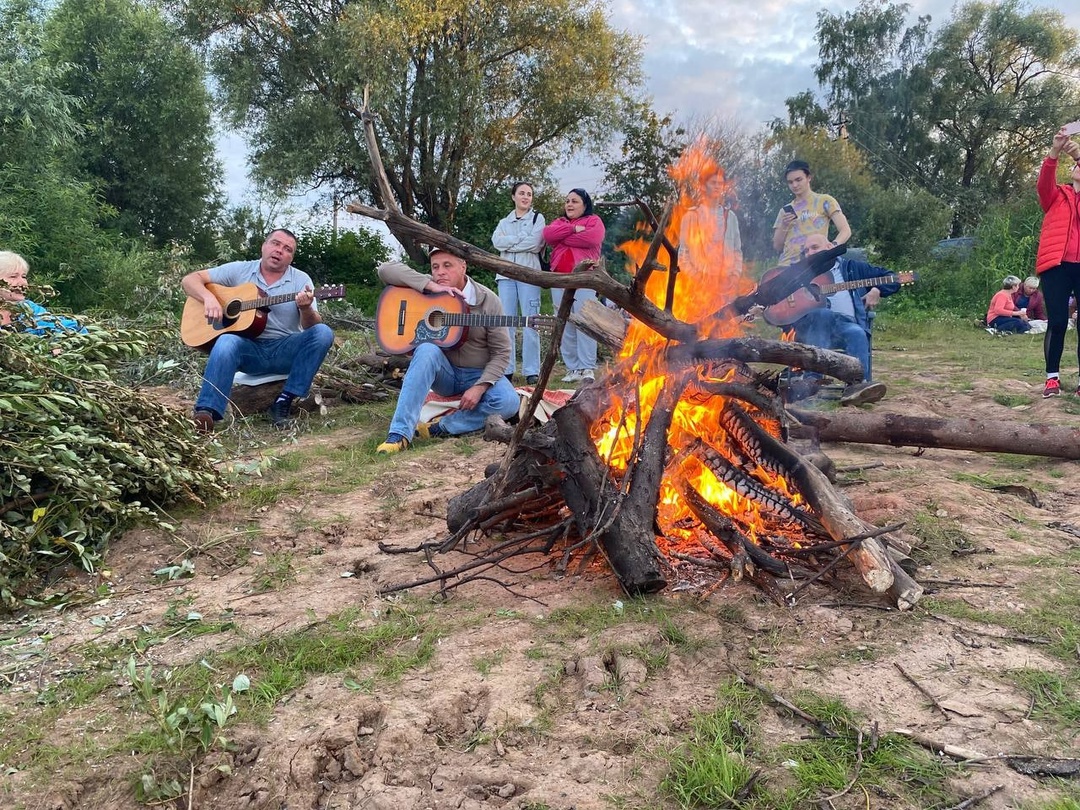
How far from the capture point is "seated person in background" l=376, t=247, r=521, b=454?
228 inches

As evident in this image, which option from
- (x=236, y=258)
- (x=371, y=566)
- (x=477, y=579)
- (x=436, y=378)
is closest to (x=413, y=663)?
(x=477, y=579)

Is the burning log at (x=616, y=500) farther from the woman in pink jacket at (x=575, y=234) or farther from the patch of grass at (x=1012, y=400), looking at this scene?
the patch of grass at (x=1012, y=400)

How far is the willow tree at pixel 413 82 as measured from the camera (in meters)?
16.0

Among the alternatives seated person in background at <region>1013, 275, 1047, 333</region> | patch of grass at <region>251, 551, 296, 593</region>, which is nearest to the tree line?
seated person in background at <region>1013, 275, 1047, 333</region>

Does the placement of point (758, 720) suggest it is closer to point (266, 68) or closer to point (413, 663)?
point (413, 663)

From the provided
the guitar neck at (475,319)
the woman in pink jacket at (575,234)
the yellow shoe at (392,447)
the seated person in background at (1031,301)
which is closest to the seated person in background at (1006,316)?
the seated person in background at (1031,301)

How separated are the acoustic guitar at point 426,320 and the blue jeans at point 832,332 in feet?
8.28

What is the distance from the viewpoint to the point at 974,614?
2.53 meters

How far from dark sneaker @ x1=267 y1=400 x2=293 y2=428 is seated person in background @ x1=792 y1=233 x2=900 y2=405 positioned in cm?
494

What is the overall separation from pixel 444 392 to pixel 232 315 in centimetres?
205

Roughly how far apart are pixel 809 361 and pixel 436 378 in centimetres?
347

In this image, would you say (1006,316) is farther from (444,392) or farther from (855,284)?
(444,392)

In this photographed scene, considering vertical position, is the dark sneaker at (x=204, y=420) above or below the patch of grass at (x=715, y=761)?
below

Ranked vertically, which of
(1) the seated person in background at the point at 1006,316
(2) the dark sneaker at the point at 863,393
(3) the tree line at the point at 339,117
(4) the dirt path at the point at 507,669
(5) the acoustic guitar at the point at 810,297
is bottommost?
(4) the dirt path at the point at 507,669
